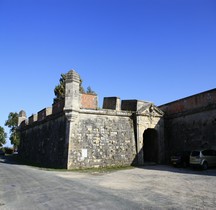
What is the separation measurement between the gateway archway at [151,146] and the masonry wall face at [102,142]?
2.91 metres

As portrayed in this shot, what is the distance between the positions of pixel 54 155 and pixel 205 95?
46.5ft

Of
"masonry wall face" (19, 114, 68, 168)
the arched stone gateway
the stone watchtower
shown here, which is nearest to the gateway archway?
the arched stone gateway

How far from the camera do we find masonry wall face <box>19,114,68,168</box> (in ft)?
67.9

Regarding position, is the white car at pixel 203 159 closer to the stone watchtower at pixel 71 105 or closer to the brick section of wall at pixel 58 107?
the stone watchtower at pixel 71 105

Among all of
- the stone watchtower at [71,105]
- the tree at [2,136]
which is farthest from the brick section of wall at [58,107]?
the tree at [2,136]

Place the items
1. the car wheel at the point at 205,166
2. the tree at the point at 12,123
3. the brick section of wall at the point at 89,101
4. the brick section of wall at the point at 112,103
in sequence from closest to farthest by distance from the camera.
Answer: the car wheel at the point at 205,166
the brick section of wall at the point at 89,101
the brick section of wall at the point at 112,103
the tree at the point at 12,123

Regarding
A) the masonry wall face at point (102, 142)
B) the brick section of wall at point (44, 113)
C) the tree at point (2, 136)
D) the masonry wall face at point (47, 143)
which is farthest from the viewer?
the tree at point (2, 136)

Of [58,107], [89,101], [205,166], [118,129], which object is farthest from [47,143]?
[205,166]

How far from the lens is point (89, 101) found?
21.2m

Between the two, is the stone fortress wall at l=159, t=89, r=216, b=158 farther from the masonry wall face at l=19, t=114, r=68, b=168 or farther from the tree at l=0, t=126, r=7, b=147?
the tree at l=0, t=126, r=7, b=147

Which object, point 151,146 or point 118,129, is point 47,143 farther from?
point 151,146

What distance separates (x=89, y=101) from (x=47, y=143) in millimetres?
6702

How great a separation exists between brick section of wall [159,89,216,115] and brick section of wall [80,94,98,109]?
8.32 m

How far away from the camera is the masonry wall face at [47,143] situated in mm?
20688
